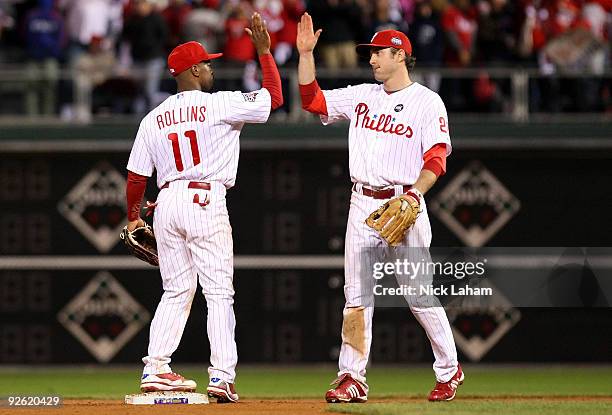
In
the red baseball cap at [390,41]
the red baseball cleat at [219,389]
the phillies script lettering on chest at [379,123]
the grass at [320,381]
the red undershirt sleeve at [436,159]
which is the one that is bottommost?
the grass at [320,381]

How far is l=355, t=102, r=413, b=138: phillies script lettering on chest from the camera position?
8.40 metres

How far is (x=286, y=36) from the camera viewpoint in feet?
47.9

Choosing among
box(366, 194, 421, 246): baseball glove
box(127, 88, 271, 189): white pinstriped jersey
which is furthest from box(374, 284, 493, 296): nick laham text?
box(127, 88, 271, 189): white pinstriped jersey

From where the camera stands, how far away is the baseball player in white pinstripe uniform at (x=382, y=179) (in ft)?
27.4

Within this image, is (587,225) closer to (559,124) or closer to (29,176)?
(559,124)

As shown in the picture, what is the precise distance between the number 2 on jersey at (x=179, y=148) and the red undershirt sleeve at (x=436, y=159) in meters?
1.40

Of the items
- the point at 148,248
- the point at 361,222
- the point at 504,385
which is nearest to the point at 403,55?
the point at 361,222

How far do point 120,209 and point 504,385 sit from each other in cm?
405

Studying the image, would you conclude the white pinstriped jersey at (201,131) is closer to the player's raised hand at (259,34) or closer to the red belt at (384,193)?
the player's raised hand at (259,34)

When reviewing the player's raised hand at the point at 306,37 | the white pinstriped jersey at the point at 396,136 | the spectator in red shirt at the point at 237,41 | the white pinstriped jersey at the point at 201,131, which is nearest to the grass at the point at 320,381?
the white pinstriped jersey at the point at 396,136

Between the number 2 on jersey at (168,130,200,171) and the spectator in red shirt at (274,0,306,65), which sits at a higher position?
the spectator in red shirt at (274,0,306,65)

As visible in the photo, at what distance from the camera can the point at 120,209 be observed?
13.2 m

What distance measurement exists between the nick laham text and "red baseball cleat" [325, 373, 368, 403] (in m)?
0.62

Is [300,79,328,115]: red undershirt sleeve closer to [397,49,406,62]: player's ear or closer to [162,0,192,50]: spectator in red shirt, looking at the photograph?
[397,49,406,62]: player's ear
